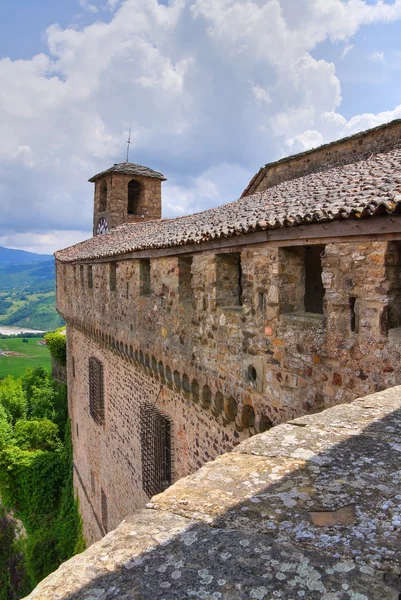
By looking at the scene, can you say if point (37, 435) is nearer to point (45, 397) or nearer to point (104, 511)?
point (45, 397)

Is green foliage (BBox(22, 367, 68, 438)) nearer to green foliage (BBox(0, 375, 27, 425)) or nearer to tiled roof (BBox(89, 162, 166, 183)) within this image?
green foliage (BBox(0, 375, 27, 425))

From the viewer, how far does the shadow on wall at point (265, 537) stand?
147cm

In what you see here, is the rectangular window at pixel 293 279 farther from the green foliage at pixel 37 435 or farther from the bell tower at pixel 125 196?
the green foliage at pixel 37 435

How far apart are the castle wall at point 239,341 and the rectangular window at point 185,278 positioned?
0.07ft

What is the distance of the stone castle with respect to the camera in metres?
4.30

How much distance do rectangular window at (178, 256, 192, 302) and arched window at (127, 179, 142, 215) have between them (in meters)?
14.0

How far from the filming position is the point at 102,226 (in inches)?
814

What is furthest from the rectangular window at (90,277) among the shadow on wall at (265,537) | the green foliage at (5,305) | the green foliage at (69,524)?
the green foliage at (5,305)

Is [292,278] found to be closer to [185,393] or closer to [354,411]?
[354,411]

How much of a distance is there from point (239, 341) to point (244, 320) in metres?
0.30

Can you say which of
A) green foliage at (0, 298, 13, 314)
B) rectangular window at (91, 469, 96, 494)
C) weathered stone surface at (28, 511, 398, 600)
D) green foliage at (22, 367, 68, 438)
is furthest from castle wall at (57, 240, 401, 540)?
green foliage at (0, 298, 13, 314)

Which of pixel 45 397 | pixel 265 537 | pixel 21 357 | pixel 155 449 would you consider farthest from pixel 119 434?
pixel 21 357

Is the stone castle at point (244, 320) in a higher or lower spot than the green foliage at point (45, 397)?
higher

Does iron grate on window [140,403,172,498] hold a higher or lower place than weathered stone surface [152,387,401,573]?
lower
